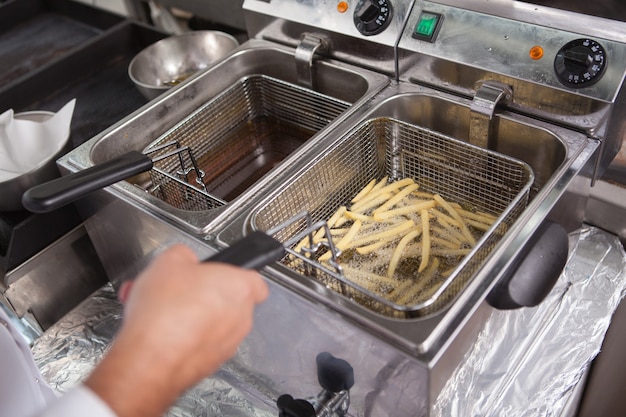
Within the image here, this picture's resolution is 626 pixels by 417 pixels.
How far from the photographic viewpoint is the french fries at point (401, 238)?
1093 mm

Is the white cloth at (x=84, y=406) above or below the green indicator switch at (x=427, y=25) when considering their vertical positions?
below

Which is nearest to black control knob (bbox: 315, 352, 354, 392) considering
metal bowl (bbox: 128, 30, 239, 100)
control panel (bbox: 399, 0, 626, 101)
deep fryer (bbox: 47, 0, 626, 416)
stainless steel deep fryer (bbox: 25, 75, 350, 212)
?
deep fryer (bbox: 47, 0, 626, 416)

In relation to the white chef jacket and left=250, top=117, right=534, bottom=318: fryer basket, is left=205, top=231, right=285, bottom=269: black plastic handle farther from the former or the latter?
the white chef jacket

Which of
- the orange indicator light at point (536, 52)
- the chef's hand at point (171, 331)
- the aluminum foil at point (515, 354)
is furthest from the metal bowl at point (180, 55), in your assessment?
the chef's hand at point (171, 331)

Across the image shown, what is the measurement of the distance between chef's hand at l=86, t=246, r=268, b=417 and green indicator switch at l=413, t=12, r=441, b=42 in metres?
0.73

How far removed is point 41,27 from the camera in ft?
6.87

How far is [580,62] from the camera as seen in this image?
3.54ft

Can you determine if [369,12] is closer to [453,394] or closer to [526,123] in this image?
[526,123]

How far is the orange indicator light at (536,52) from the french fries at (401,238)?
304mm

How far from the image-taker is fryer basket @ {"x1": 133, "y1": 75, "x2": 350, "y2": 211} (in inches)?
54.6

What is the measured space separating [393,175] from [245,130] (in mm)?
400

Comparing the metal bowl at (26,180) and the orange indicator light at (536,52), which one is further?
the metal bowl at (26,180)

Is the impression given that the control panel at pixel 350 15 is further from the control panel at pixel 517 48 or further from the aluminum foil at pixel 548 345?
the aluminum foil at pixel 548 345

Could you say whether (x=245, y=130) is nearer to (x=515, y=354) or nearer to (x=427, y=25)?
(x=427, y=25)
